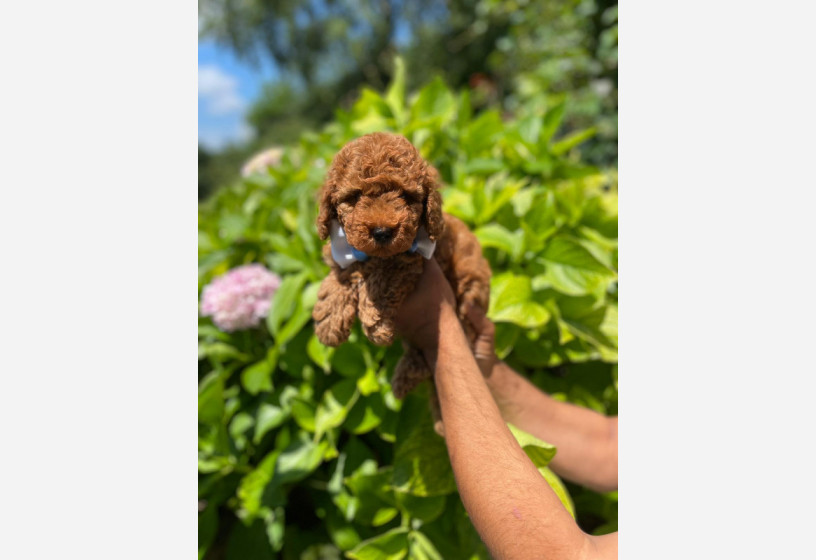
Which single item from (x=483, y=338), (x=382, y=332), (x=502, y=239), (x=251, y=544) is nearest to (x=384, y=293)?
(x=382, y=332)

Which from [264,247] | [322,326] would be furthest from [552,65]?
[322,326]

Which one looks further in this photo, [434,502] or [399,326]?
[434,502]

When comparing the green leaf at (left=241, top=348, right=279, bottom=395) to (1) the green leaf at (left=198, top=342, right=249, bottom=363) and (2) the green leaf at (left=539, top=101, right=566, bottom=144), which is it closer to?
(1) the green leaf at (left=198, top=342, right=249, bottom=363)

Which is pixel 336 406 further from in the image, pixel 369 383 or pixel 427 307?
pixel 427 307

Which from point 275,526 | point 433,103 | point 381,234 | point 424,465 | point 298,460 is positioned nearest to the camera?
point 381,234

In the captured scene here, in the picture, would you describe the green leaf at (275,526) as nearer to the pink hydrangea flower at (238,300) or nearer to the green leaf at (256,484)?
the green leaf at (256,484)

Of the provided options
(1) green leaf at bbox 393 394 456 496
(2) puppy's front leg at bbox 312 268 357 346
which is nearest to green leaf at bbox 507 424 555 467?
(1) green leaf at bbox 393 394 456 496

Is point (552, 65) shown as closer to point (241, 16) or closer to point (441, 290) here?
point (441, 290)
